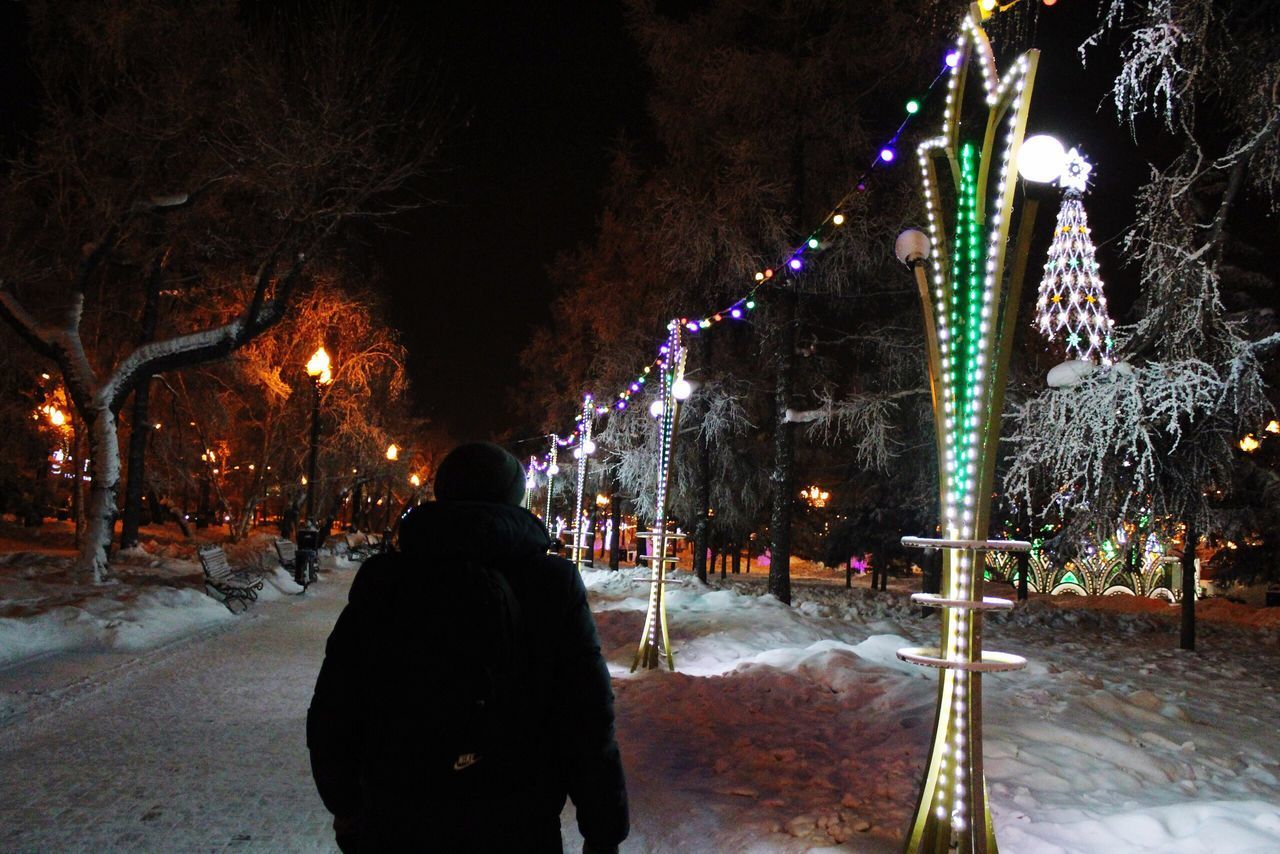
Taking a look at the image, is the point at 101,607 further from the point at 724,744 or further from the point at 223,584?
the point at 724,744

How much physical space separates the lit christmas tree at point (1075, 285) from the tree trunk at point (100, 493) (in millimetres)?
14657

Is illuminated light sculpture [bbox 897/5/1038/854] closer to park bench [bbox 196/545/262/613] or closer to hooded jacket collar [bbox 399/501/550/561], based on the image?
hooded jacket collar [bbox 399/501/550/561]

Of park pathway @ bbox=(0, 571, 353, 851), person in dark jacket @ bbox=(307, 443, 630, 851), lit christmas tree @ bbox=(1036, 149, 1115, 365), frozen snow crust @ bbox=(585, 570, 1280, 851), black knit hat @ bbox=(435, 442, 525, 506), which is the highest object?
lit christmas tree @ bbox=(1036, 149, 1115, 365)

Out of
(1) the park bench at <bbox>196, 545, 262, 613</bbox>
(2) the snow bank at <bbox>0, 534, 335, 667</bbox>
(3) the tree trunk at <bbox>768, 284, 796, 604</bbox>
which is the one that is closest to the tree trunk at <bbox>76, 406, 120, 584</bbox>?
(2) the snow bank at <bbox>0, 534, 335, 667</bbox>

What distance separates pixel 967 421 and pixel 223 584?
44.6 feet

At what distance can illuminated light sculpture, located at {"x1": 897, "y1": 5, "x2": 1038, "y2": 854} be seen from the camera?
3.75 meters

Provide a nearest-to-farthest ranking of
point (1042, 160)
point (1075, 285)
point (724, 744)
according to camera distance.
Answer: point (1042, 160) < point (724, 744) < point (1075, 285)

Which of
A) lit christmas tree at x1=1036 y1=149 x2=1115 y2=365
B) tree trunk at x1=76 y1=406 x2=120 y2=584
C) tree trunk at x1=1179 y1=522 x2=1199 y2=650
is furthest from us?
tree trunk at x1=76 y1=406 x2=120 y2=584

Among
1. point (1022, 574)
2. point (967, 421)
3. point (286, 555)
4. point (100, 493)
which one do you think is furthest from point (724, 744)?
point (1022, 574)

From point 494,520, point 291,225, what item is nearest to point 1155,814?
point 494,520

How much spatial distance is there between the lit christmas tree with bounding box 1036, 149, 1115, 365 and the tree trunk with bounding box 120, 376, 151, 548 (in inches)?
686

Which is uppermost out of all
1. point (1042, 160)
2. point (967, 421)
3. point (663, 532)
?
point (1042, 160)

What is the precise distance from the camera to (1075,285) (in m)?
8.48

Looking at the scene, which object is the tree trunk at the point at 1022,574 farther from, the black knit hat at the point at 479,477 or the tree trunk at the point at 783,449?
the black knit hat at the point at 479,477
